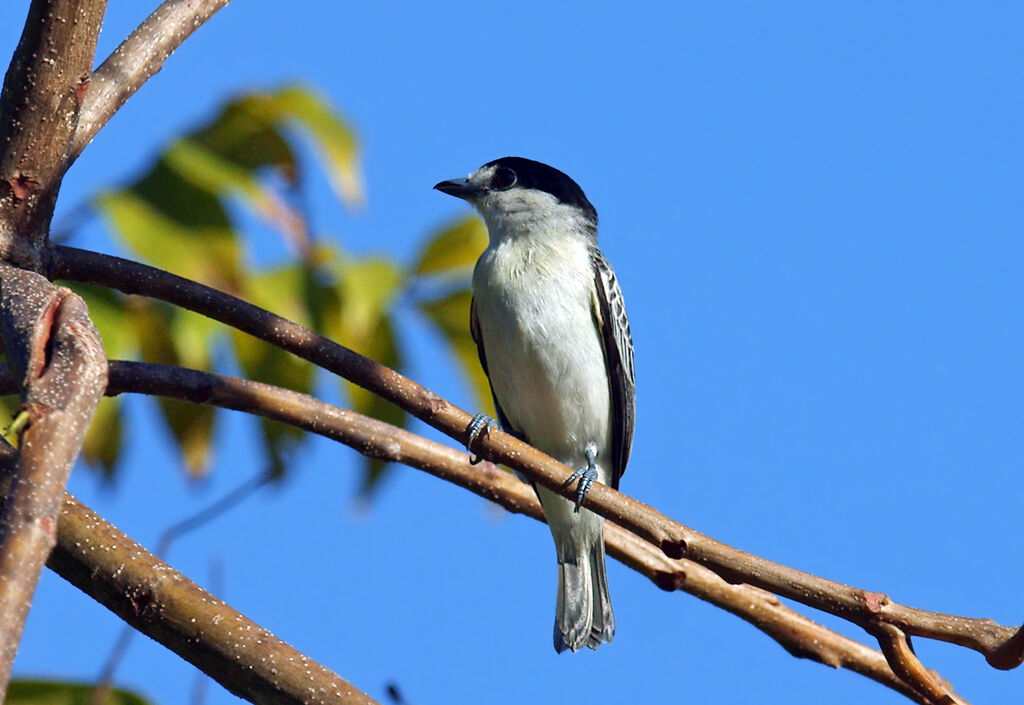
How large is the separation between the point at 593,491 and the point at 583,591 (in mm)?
2227

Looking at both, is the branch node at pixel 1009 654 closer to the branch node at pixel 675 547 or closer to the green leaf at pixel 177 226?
the branch node at pixel 675 547

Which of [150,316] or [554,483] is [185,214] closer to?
[150,316]

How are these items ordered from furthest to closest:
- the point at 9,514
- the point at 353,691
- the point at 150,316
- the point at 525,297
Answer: the point at 525,297 → the point at 150,316 → the point at 353,691 → the point at 9,514

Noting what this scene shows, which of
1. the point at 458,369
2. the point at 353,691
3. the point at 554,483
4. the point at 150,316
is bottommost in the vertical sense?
the point at 353,691

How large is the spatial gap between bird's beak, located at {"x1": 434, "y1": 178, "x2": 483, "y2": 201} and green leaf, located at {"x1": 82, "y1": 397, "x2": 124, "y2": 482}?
6.35 feet

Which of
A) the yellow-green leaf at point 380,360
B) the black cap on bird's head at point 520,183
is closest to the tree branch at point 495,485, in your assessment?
the yellow-green leaf at point 380,360

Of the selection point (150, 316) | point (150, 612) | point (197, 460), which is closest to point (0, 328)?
point (150, 612)

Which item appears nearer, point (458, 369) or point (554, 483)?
point (554, 483)

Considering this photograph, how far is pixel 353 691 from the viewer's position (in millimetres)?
2775

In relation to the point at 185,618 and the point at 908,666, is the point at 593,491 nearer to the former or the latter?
the point at 908,666

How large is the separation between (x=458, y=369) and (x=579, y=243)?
0.83 metres

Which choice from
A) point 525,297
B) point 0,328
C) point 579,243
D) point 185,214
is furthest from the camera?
point 579,243

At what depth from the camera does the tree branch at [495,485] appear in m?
3.34

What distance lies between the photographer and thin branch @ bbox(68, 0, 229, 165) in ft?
11.8
